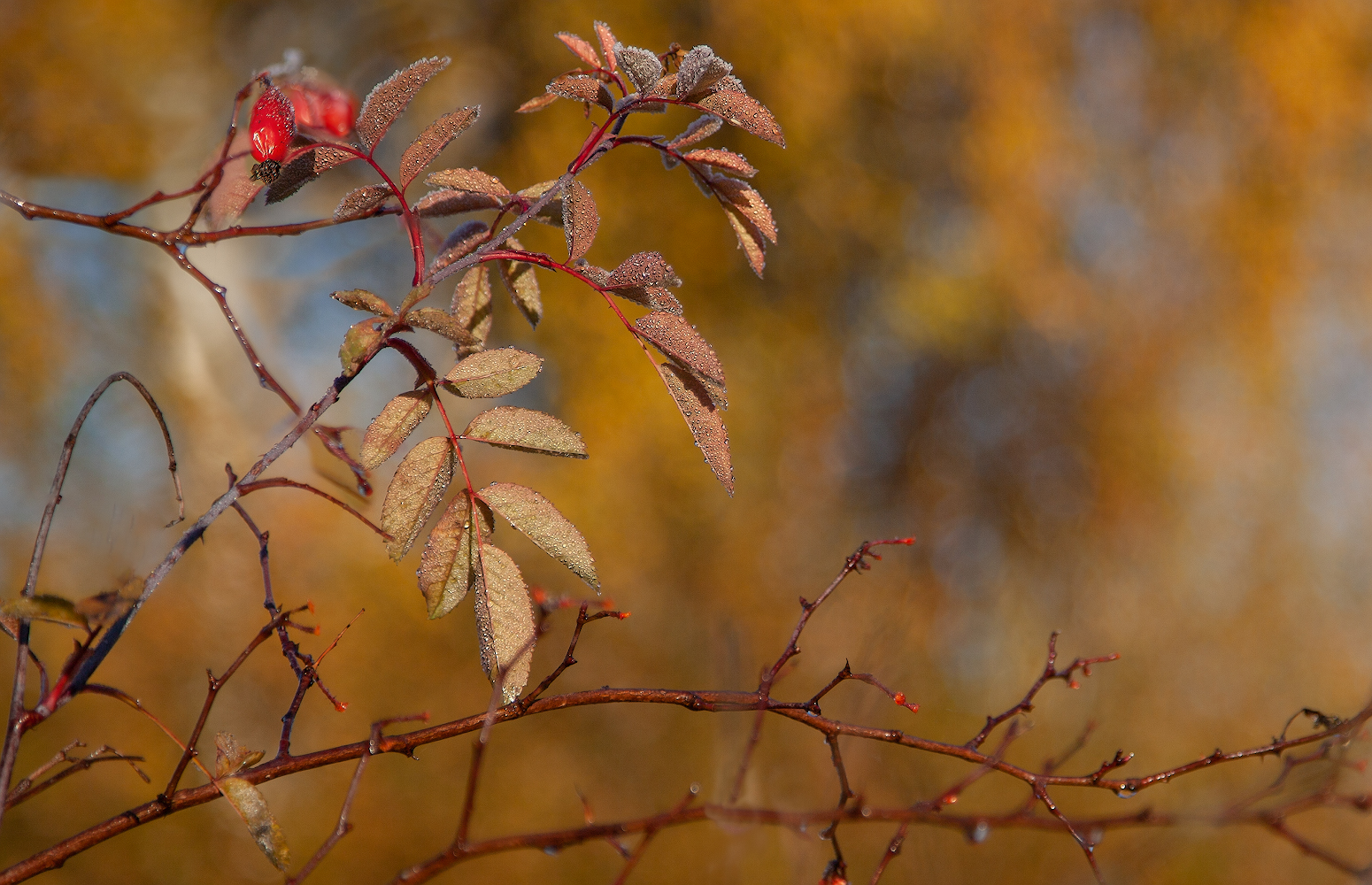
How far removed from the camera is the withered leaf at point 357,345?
0.67ft

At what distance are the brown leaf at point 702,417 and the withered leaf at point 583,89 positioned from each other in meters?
0.09

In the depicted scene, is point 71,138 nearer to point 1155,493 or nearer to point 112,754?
point 112,754

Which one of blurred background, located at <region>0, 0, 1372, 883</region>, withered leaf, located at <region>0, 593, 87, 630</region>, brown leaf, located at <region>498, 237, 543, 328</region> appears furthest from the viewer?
blurred background, located at <region>0, 0, 1372, 883</region>

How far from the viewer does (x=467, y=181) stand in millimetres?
271

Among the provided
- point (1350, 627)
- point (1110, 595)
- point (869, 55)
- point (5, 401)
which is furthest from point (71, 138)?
point (1350, 627)

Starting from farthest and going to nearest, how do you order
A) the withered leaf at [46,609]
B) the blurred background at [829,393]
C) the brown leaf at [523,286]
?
the blurred background at [829,393], the brown leaf at [523,286], the withered leaf at [46,609]

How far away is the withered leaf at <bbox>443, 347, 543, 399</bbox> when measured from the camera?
237mm

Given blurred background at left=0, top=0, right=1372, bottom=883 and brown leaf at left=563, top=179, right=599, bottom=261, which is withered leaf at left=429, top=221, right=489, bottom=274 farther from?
blurred background at left=0, top=0, right=1372, bottom=883

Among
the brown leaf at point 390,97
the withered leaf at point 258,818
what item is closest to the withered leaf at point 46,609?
the withered leaf at point 258,818

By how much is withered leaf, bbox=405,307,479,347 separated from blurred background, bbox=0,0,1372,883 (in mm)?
1035

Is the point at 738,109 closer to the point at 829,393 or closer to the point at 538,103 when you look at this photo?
the point at 538,103

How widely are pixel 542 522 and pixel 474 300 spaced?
9cm

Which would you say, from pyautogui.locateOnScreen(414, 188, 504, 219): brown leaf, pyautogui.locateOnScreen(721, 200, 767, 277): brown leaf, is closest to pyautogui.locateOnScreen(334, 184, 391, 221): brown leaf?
pyautogui.locateOnScreen(414, 188, 504, 219): brown leaf

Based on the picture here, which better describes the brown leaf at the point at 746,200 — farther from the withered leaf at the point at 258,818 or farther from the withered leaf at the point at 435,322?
the withered leaf at the point at 258,818
